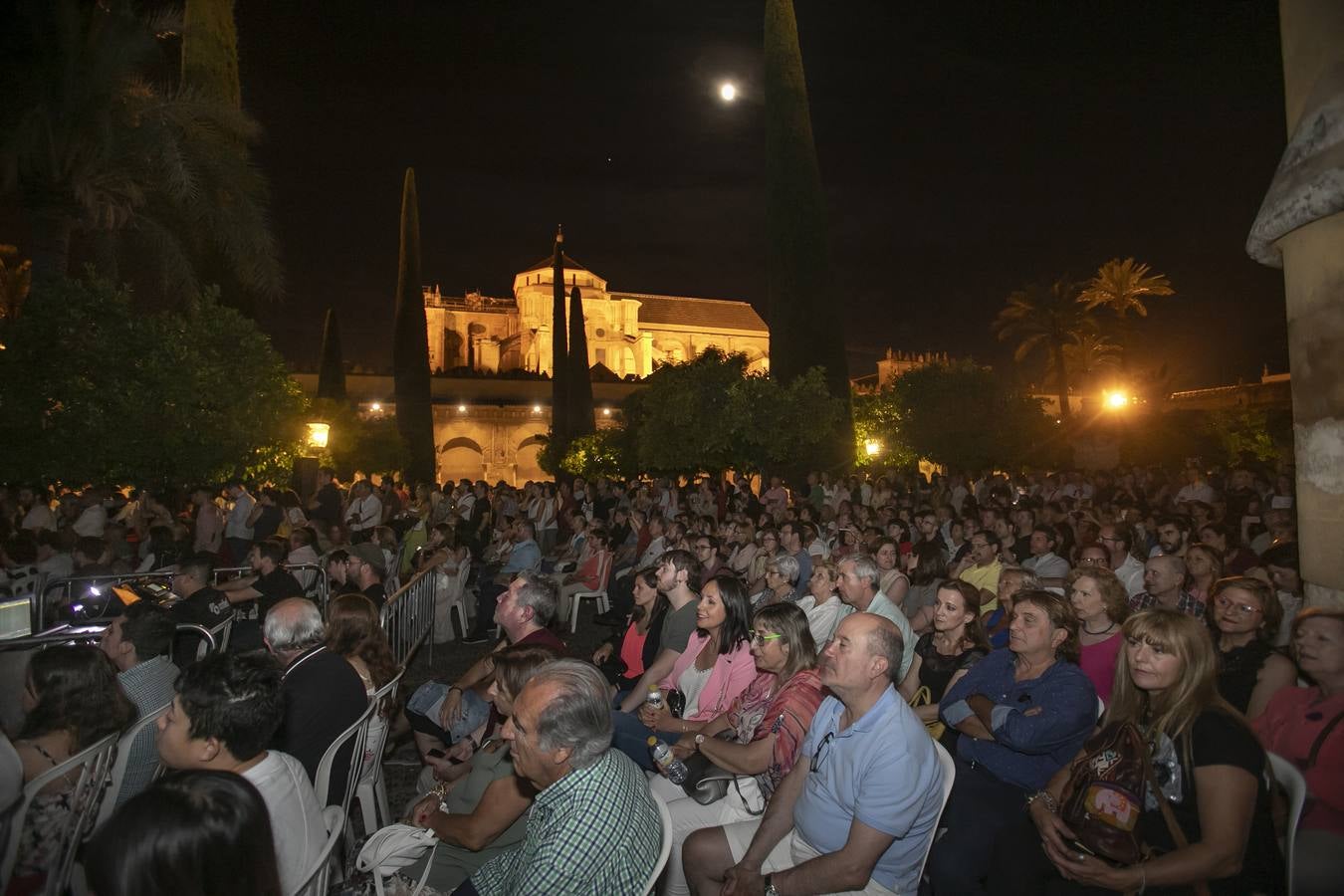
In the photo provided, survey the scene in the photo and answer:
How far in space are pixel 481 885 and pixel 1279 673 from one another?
3.43 m

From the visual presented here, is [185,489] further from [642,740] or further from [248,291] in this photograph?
[642,740]

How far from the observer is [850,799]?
9.47 ft

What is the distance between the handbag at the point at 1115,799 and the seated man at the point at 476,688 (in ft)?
7.77

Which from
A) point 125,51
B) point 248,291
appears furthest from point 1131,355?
point 125,51

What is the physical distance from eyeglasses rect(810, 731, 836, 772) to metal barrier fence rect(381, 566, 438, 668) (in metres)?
4.27

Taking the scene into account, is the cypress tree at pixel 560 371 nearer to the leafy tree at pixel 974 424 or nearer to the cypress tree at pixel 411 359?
the cypress tree at pixel 411 359

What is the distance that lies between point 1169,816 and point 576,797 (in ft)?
6.52

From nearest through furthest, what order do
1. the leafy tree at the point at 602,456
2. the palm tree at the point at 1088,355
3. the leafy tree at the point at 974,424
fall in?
the leafy tree at the point at 974,424 < the leafy tree at the point at 602,456 < the palm tree at the point at 1088,355

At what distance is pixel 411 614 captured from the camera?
779cm

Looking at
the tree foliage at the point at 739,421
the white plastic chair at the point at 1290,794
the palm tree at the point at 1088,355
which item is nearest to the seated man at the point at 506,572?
the white plastic chair at the point at 1290,794

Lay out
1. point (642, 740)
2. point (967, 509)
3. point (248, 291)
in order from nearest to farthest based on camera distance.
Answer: point (642, 740)
point (967, 509)
point (248, 291)

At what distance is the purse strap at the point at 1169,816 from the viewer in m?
2.64

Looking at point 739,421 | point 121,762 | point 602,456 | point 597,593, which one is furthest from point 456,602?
point 602,456

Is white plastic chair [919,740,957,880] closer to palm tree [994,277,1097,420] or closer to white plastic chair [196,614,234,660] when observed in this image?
white plastic chair [196,614,234,660]
